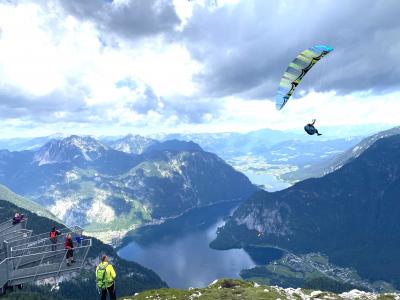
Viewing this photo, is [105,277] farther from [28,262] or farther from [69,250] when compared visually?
[28,262]

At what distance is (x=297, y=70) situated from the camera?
2260 inches

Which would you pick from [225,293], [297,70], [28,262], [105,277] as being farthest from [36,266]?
[225,293]

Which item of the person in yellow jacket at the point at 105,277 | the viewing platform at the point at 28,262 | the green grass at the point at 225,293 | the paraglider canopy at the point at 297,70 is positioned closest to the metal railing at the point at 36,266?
the viewing platform at the point at 28,262

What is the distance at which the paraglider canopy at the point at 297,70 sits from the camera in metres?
54.6

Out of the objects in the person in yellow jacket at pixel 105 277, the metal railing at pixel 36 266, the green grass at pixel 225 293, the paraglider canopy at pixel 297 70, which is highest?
the paraglider canopy at pixel 297 70

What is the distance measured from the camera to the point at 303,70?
56.9m

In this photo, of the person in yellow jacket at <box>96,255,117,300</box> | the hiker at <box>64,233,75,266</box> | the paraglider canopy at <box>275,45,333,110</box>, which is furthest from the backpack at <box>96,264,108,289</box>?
the paraglider canopy at <box>275,45,333,110</box>

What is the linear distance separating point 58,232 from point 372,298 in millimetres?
104373

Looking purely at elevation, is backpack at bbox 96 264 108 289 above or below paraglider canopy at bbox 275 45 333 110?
below

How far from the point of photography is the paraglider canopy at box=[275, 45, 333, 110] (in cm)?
5456

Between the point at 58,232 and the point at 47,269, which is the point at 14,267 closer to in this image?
the point at 47,269

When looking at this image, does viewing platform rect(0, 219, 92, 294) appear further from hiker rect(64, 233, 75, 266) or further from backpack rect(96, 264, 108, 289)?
backpack rect(96, 264, 108, 289)

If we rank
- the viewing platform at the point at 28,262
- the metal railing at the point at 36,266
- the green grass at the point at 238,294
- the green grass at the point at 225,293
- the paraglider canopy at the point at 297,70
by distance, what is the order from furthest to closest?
the green grass at the point at 225,293, the green grass at the point at 238,294, the paraglider canopy at the point at 297,70, the metal railing at the point at 36,266, the viewing platform at the point at 28,262

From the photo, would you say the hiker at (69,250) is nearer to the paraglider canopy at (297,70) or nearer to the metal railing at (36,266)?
the metal railing at (36,266)
